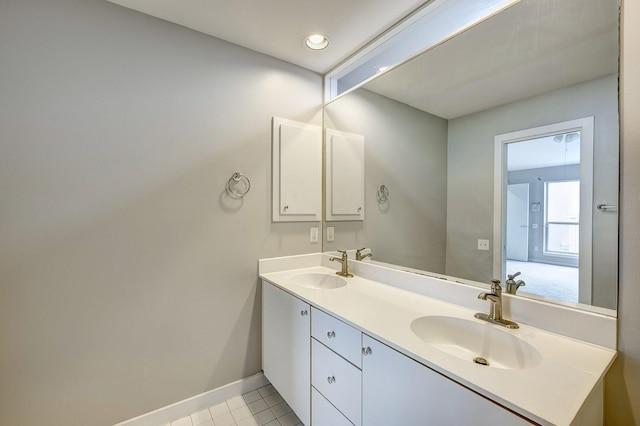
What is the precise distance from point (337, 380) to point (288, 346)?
0.46 metres

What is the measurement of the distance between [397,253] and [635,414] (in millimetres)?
1076

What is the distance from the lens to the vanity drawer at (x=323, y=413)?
46.3 inches

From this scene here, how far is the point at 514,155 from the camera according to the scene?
47.2 inches

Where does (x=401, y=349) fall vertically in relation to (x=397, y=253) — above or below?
below

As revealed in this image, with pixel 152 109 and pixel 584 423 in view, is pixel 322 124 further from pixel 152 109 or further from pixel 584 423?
pixel 584 423

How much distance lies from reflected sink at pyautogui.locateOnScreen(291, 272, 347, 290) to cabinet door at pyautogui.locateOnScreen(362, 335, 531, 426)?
0.84 metres

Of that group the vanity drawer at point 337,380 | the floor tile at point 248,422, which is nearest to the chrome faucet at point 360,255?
the vanity drawer at point 337,380

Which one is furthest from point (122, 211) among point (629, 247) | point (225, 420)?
point (629, 247)

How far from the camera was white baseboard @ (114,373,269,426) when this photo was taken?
1.54 m

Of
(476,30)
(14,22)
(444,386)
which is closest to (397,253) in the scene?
(444,386)

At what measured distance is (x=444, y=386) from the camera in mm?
780

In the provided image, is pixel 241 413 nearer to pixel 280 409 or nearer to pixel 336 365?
pixel 280 409

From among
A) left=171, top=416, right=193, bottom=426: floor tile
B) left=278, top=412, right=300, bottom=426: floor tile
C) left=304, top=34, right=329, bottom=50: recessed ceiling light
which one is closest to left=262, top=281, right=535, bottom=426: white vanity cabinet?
left=278, top=412, right=300, bottom=426: floor tile

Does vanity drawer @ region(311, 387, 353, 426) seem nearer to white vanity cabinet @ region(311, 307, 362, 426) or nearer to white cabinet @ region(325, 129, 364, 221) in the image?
white vanity cabinet @ region(311, 307, 362, 426)
